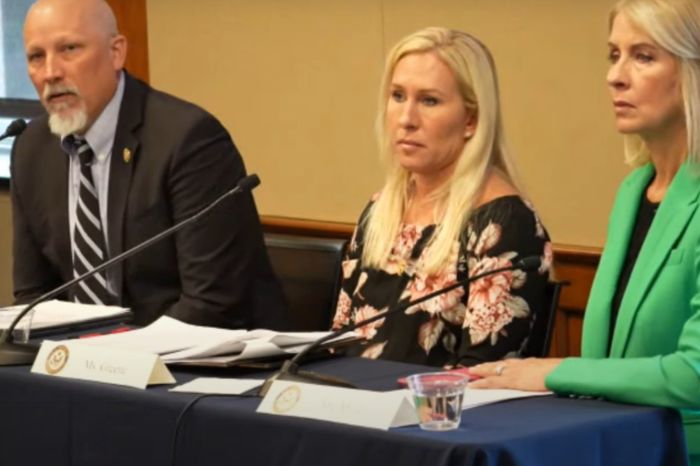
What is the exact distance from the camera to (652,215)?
10.1 ft

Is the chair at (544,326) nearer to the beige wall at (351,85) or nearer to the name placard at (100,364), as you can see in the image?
the name placard at (100,364)

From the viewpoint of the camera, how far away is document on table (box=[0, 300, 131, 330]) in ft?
11.1

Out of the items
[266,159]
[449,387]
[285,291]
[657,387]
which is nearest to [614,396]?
[657,387]

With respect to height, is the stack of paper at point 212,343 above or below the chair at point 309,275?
above

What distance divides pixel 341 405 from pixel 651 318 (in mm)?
778

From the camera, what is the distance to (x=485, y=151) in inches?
140

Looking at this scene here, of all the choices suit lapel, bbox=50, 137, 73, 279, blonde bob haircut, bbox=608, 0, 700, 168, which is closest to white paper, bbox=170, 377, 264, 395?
blonde bob haircut, bbox=608, 0, 700, 168

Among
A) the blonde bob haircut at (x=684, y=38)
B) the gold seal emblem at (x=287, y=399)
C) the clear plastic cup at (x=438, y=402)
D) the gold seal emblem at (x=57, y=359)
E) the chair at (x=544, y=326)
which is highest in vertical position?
the blonde bob haircut at (x=684, y=38)

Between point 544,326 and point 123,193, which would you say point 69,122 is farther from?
point 544,326

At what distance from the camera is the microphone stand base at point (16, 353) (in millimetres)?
3029

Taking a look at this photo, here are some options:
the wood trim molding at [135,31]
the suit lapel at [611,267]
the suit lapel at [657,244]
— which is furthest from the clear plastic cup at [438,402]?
the wood trim molding at [135,31]

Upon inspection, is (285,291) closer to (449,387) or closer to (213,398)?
(213,398)

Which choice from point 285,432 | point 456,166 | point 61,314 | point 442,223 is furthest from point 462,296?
point 285,432

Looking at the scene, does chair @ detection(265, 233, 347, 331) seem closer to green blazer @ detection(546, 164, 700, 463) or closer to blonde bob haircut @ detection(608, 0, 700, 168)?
green blazer @ detection(546, 164, 700, 463)
